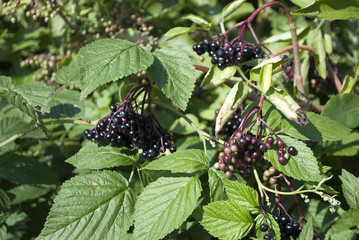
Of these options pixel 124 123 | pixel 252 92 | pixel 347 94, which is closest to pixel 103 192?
pixel 124 123

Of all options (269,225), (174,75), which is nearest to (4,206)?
(174,75)

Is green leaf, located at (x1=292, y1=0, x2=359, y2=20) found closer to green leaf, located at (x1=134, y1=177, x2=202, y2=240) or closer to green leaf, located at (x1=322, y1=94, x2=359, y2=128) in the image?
green leaf, located at (x1=322, y1=94, x2=359, y2=128)

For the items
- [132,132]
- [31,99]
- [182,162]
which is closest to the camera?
[182,162]

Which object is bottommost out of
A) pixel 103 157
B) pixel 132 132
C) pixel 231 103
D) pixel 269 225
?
pixel 269 225

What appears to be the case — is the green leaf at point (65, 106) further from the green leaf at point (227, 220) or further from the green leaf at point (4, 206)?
the green leaf at point (227, 220)

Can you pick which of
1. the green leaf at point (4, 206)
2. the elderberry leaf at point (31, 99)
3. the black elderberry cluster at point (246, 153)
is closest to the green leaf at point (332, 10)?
the black elderberry cluster at point (246, 153)

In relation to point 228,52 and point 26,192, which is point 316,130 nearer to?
point 228,52

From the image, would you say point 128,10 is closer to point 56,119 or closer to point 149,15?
point 149,15
